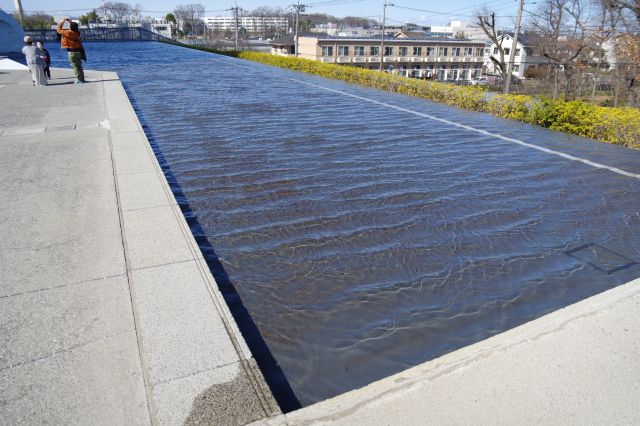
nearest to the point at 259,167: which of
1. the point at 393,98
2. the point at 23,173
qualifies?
the point at 23,173

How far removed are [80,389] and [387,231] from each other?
344 centimetres

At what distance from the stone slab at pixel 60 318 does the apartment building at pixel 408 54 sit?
5513 cm

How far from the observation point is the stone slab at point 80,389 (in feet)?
7.86

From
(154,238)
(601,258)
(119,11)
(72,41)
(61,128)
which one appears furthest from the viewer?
(119,11)

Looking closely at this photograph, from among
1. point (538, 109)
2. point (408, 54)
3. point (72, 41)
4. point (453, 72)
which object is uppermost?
point (408, 54)

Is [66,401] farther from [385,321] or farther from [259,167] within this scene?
[259,167]

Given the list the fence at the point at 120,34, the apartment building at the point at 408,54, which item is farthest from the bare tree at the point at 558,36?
the fence at the point at 120,34

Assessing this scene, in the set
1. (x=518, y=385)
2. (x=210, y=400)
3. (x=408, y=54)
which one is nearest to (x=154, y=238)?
(x=210, y=400)

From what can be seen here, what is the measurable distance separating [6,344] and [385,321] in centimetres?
268

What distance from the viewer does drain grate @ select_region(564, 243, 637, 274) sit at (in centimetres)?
457

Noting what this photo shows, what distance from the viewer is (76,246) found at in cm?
420

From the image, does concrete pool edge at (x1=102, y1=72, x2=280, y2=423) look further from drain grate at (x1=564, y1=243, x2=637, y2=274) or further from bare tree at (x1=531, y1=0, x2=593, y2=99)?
bare tree at (x1=531, y1=0, x2=593, y2=99)

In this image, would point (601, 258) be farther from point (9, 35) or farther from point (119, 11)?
point (119, 11)

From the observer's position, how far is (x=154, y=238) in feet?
14.1
